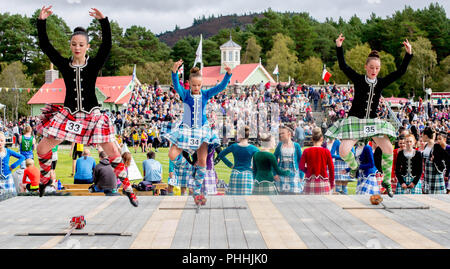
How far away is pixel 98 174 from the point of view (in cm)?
953

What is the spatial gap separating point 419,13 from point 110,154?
8012cm

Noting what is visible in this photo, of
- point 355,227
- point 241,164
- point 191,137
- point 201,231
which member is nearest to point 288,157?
point 241,164

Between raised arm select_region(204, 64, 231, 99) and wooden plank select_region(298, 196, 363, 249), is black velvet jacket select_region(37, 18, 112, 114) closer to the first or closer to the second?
raised arm select_region(204, 64, 231, 99)

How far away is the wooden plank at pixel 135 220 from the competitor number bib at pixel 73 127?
1198mm

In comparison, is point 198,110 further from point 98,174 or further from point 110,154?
point 98,174

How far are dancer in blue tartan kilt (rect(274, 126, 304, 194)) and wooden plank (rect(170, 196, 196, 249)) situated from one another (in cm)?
193

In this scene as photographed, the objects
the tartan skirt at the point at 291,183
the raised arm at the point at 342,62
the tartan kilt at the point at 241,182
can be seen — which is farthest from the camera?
the tartan skirt at the point at 291,183

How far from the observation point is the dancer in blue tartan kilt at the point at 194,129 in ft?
24.6

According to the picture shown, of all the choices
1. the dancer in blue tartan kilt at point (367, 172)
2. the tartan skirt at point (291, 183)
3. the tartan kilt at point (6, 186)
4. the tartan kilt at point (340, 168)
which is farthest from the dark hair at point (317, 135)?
the tartan kilt at point (6, 186)

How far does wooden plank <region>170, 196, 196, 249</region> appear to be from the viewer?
17.1 ft

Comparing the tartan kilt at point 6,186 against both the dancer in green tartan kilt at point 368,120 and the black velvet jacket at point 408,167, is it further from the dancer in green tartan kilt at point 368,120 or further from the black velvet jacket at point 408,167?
the black velvet jacket at point 408,167

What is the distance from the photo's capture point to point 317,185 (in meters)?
8.78

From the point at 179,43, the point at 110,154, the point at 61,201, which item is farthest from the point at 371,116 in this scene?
the point at 179,43

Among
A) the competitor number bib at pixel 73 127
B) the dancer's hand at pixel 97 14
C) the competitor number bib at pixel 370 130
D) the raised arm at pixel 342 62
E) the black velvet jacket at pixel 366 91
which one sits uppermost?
the dancer's hand at pixel 97 14
